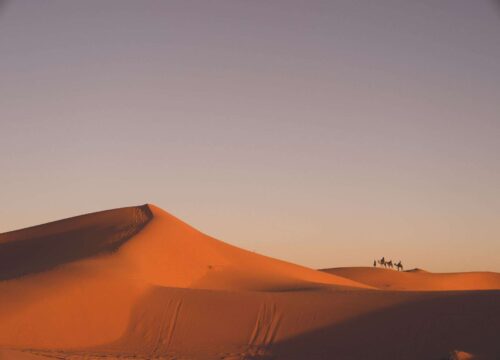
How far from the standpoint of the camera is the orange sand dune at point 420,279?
65350 millimetres

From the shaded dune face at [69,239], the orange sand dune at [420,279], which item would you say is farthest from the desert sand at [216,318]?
the orange sand dune at [420,279]

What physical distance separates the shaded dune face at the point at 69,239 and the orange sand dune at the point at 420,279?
98.9 ft

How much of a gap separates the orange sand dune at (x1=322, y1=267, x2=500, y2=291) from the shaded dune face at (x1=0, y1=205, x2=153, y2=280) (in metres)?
30.1

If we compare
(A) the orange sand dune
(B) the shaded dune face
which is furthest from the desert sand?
(A) the orange sand dune

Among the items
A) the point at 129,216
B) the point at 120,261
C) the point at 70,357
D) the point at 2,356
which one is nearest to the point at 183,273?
the point at 120,261

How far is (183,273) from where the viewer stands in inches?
1444

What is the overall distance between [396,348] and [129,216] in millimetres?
28003

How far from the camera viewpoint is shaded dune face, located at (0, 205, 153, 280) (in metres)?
36.8

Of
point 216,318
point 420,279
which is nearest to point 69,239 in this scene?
point 216,318

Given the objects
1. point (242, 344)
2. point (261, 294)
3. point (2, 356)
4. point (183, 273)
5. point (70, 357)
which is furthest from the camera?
point (183, 273)

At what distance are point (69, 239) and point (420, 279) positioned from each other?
41890mm

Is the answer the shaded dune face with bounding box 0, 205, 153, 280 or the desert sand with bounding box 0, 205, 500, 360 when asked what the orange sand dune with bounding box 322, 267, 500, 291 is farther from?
the desert sand with bounding box 0, 205, 500, 360

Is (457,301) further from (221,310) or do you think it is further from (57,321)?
(57,321)

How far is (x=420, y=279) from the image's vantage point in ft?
225
